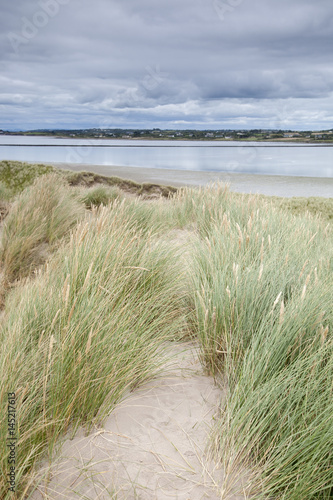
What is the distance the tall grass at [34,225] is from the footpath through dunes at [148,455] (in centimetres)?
329

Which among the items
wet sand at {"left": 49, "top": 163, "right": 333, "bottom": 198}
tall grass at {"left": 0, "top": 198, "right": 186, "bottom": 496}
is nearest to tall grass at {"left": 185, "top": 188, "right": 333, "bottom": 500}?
tall grass at {"left": 0, "top": 198, "right": 186, "bottom": 496}

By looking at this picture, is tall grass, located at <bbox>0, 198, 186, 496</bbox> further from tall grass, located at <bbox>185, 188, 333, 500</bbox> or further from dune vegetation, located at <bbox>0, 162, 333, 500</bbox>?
tall grass, located at <bbox>185, 188, 333, 500</bbox>

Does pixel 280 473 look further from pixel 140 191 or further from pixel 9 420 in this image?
pixel 140 191

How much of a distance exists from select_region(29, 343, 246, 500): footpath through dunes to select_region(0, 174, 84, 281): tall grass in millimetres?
3290

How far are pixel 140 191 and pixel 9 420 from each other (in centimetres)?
1427

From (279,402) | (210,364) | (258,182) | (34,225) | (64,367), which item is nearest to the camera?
(279,402)

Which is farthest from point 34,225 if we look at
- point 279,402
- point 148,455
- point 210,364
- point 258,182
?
point 258,182

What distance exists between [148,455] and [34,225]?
185 inches

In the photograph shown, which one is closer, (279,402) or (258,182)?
(279,402)

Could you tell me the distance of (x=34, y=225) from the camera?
5855 millimetres

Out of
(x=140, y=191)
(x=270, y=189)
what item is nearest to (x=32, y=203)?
(x=140, y=191)

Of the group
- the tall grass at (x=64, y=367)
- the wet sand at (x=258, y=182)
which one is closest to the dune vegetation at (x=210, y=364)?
the tall grass at (x=64, y=367)

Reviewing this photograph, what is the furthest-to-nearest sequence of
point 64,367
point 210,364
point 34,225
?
point 34,225, point 210,364, point 64,367

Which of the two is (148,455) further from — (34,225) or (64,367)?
(34,225)
